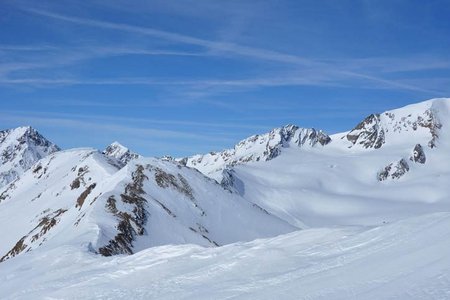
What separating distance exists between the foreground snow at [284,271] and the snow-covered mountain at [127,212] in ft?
42.1

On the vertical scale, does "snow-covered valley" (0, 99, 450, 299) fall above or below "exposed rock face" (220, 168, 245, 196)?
below

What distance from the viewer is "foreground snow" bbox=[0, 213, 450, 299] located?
16.5 m

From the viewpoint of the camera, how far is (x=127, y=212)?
58062mm

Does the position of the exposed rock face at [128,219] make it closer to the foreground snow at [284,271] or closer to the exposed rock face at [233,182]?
the foreground snow at [284,271]

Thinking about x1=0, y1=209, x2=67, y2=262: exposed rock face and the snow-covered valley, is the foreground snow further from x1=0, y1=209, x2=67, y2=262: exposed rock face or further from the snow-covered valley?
x1=0, y1=209, x2=67, y2=262: exposed rock face

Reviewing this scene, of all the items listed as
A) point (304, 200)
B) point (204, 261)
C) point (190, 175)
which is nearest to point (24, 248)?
point (190, 175)

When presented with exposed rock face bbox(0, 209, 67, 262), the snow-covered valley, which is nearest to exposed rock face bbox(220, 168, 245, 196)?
the snow-covered valley

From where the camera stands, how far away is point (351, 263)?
1953cm

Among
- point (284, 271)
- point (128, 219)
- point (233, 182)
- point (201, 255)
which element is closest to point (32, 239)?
point (128, 219)

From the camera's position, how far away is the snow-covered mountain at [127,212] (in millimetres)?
52625

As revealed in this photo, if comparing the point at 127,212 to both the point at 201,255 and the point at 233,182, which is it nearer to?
the point at 201,255

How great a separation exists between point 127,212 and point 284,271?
→ 1562 inches

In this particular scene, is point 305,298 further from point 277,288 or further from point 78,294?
point 78,294

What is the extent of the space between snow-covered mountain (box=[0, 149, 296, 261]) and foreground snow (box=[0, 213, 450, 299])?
12824 mm
